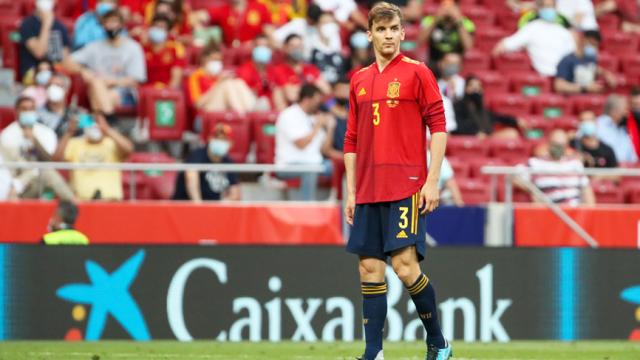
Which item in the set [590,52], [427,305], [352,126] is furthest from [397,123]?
[590,52]

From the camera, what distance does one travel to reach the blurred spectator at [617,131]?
688 inches

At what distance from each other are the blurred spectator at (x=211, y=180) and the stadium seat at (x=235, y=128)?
0.82m

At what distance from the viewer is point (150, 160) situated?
15.2m

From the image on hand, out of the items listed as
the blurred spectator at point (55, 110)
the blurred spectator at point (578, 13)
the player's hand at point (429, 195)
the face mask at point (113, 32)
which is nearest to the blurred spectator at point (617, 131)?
the blurred spectator at point (578, 13)

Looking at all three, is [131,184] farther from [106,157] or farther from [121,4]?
[121,4]

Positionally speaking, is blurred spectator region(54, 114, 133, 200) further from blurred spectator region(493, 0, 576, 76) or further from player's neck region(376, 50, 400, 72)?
Result: blurred spectator region(493, 0, 576, 76)

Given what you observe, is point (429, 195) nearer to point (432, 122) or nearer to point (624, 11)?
point (432, 122)

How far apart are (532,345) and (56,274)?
13.7ft

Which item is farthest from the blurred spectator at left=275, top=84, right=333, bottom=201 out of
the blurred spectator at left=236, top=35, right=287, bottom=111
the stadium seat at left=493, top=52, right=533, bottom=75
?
the stadium seat at left=493, top=52, right=533, bottom=75

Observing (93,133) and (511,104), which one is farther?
(511,104)

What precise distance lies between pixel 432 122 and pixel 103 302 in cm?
485

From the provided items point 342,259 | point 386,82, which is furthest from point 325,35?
point 386,82

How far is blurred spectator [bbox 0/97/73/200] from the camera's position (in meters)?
13.5

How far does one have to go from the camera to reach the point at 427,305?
814 cm
